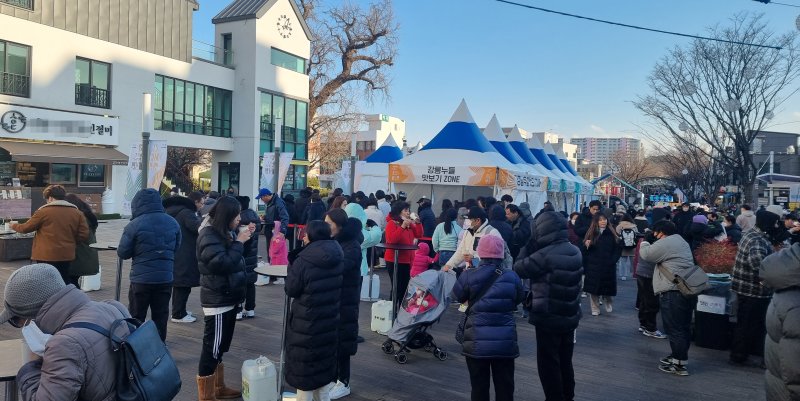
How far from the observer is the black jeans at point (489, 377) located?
4.07m

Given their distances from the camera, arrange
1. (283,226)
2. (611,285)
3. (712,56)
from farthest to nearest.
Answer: (712,56) → (283,226) → (611,285)

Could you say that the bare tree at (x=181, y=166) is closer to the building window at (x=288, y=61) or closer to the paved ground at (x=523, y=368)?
the building window at (x=288, y=61)

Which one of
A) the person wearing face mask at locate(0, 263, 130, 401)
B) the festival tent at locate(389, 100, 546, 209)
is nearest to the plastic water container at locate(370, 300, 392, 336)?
the person wearing face mask at locate(0, 263, 130, 401)

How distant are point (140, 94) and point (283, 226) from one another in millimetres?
16951

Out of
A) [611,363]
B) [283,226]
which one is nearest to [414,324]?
[611,363]

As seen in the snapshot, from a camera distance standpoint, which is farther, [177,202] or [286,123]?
[286,123]

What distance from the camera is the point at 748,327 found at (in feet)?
20.8

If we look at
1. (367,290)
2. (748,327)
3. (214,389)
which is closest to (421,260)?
(367,290)

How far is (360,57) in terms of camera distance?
110ft

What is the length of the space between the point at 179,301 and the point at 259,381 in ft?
10.6

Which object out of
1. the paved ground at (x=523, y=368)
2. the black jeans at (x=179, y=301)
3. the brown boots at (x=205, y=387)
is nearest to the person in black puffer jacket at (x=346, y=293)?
the paved ground at (x=523, y=368)

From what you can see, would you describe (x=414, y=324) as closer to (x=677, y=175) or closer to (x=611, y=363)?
(x=611, y=363)

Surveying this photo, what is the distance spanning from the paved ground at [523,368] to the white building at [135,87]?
9.34 metres

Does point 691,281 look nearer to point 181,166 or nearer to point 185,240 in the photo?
point 185,240
